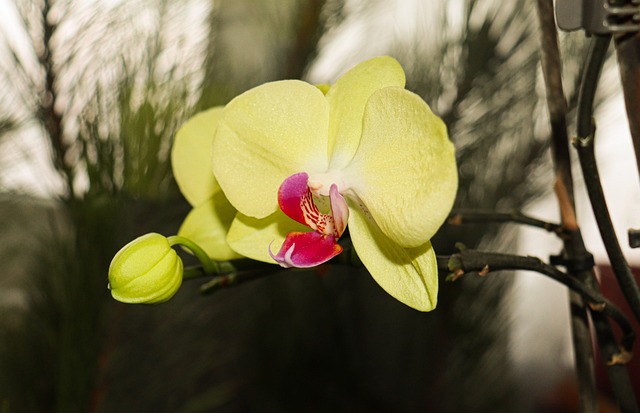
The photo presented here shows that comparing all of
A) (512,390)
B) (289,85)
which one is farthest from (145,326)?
(512,390)

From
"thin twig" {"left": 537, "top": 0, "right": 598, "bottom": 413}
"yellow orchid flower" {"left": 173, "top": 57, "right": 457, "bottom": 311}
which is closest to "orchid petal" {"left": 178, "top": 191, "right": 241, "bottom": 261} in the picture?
"yellow orchid flower" {"left": 173, "top": 57, "right": 457, "bottom": 311}

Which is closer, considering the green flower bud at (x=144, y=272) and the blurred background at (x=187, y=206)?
the green flower bud at (x=144, y=272)

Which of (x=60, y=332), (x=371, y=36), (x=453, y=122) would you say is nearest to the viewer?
(x=60, y=332)

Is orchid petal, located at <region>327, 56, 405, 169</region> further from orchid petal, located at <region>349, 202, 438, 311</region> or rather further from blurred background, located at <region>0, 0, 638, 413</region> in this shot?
blurred background, located at <region>0, 0, 638, 413</region>

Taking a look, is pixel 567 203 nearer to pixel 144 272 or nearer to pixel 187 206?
pixel 144 272

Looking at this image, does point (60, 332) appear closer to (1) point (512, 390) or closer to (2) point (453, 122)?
(2) point (453, 122)

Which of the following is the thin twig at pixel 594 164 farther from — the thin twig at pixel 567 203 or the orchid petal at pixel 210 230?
the orchid petal at pixel 210 230

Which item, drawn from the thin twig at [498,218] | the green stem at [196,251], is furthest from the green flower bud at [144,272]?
the thin twig at [498,218]

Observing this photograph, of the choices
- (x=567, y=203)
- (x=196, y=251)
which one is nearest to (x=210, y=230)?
(x=196, y=251)
